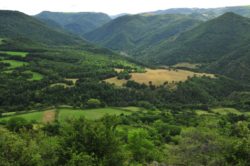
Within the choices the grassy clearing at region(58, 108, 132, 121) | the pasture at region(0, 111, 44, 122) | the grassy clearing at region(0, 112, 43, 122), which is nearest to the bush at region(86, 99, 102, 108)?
the grassy clearing at region(58, 108, 132, 121)

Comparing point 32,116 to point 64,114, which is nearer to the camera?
point 32,116

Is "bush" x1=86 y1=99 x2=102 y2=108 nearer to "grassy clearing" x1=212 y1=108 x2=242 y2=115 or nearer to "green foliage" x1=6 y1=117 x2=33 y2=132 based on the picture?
"green foliage" x1=6 y1=117 x2=33 y2=132

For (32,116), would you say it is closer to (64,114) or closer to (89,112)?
(64,114)

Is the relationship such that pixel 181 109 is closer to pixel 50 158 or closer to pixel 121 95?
pixel 121 95

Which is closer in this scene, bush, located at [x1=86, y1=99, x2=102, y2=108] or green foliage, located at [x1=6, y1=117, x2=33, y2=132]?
green foliage, located at [x1=6, y1=117, x2=33, y2=132]

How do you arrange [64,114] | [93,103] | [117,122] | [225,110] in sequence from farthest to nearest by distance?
1. [225,110]
2. [93,103]
3. [64,114]
4. [117,122]

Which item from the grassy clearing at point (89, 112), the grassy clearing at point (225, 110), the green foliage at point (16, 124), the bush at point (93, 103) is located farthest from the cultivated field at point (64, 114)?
the grassy clearing at point (225, 110)

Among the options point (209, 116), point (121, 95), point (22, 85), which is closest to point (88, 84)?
→ point (121, 95)

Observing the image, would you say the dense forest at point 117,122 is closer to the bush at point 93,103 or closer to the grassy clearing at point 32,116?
the bush at point 93,103

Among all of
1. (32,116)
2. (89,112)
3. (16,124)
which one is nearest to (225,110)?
(89,112)

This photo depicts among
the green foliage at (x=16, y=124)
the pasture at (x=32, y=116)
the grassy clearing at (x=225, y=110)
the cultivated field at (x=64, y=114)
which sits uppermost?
the green foliage at (x=16, y=124)

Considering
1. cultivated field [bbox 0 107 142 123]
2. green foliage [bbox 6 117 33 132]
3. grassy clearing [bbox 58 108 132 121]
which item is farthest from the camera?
grassy clearing [bbox 58 108 132 121]

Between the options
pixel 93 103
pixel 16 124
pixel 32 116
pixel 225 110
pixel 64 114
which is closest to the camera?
pixel 16 124
